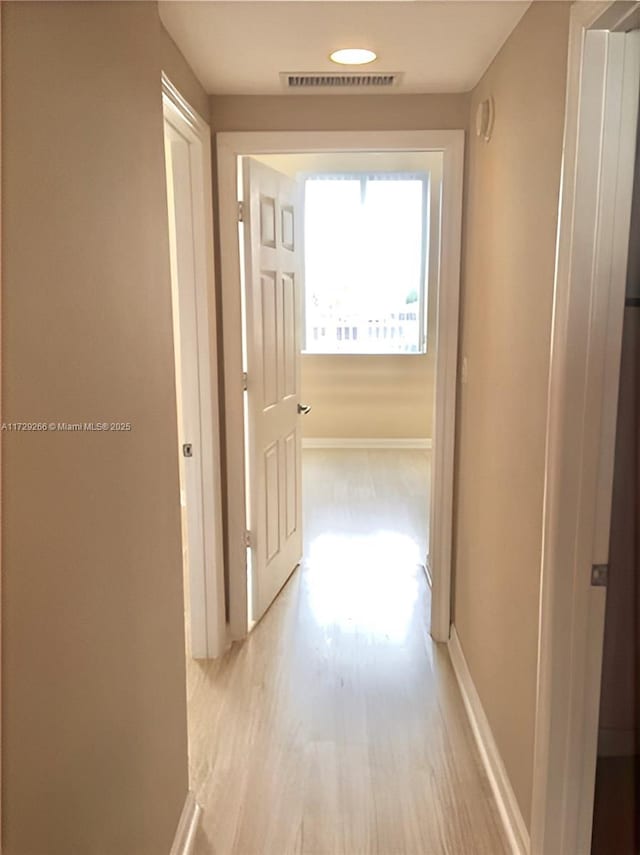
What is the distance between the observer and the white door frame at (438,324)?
274 centimetres

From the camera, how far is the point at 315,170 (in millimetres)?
6141

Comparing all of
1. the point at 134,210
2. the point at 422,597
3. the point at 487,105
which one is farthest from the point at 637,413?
the point at 422,597

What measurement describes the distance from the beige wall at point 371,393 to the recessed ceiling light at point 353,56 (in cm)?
400

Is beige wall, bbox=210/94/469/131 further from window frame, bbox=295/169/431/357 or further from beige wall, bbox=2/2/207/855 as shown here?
window frame, bbox=295/169/431/357

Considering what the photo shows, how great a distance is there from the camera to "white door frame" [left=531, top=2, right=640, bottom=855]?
1.39 metres

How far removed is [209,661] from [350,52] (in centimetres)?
236

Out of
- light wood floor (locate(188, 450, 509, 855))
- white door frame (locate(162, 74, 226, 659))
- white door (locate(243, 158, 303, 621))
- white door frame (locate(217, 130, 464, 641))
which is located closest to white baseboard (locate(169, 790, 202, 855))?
light wood floor (locate(188, 450, 509, 855))

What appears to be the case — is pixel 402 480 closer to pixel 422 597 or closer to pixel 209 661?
pixel 422 597

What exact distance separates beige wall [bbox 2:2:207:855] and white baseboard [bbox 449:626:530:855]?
3.07ft

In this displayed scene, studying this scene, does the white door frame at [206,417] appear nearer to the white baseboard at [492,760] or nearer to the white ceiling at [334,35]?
the white ceiling at [334,35]

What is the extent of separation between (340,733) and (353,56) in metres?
2.29

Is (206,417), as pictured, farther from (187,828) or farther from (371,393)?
(371,393)

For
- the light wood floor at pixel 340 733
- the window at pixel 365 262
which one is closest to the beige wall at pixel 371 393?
the window at pixel 365 262

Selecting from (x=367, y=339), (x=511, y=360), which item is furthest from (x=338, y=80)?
(x=367, y=339)
